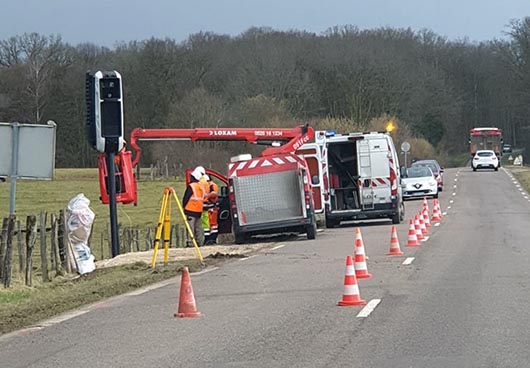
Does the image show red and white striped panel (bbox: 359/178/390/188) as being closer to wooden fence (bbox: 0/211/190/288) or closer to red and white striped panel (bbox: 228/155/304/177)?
red and white striped panel (bbox: 228/155/304/177)

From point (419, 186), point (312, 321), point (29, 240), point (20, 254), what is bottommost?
point (312, 321)

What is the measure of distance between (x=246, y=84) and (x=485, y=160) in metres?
18.7

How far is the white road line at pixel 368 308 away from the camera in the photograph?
11.5 metres

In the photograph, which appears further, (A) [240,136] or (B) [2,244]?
(A) [240,136]

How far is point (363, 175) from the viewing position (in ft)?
96.2

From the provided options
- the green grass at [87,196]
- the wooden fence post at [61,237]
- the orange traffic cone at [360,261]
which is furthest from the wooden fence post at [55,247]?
the green grass at [87,196]

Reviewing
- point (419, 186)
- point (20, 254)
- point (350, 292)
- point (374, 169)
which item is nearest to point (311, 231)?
point (374, 169)

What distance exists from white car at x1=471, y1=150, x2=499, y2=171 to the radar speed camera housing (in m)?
56.2

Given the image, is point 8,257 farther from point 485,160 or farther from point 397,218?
point 485,160

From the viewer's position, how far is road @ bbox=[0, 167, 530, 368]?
9172mm

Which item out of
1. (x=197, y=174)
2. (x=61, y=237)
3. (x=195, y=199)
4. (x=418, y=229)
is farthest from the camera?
(x=197, y=174)

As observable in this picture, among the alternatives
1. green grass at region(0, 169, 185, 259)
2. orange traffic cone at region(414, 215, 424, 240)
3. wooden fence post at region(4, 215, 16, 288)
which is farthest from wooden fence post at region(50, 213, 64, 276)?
green grass at region(0, 169, 185, 259)

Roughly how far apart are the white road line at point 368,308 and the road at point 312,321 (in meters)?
0.08

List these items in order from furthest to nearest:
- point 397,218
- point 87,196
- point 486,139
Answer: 1. point 486,139
2. point 87,196
3. point 397,218
